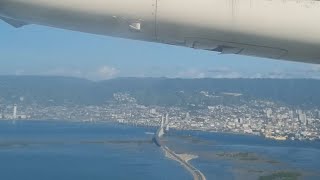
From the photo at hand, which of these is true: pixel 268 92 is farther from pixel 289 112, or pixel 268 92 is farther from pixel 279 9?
pixel 279 9

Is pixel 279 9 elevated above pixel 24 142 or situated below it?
above

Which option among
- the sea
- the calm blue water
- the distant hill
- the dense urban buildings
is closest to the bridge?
the sea

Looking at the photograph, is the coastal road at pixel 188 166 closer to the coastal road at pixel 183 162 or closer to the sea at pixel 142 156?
the coastal road at pixel 183 162

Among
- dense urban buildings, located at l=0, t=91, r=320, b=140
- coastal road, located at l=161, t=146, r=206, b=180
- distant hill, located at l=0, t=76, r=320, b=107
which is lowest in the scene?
coastal road, located at l=161, t=146, r=206, b=180

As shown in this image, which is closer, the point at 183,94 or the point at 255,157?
the point at 255,157

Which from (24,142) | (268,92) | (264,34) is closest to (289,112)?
(268,92)

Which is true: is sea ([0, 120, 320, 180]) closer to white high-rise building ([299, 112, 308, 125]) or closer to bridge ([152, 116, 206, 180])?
bridge ([152, 116, 206, 180])

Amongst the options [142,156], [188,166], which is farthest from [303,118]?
[142,156]
